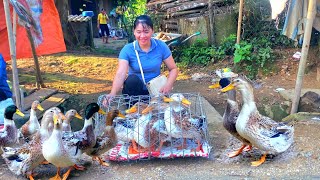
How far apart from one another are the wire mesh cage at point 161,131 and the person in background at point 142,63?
58 centimetres

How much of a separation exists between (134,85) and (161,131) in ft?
3.42

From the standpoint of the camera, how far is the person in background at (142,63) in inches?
183

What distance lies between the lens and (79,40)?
14.6 meters

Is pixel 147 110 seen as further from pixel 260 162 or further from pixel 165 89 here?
pixel 260 162

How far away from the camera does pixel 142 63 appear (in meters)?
4.81

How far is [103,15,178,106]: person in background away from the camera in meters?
4.64

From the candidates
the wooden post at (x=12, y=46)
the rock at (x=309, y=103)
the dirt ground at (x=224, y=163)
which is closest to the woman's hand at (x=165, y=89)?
the dirt ground at (x=224, y=163)

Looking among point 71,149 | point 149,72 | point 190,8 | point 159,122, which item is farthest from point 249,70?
point 71,149

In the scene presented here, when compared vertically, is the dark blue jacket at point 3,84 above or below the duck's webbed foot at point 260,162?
above

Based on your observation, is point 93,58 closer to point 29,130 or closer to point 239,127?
point 29,130

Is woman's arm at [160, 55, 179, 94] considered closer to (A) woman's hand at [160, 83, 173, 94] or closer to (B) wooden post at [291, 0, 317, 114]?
(A) woman's hand at [160, 83, 173, 94]

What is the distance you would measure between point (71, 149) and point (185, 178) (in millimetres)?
1131

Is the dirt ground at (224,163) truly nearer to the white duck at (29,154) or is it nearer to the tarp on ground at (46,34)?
the white duck at (29,154)

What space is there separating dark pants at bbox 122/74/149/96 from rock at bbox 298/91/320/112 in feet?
8.06
